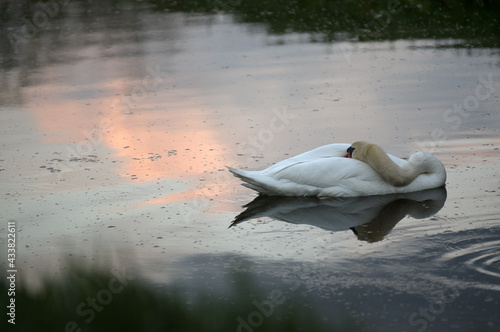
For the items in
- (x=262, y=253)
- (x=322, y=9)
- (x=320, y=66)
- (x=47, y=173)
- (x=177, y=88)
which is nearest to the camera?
(x=262, y=253)

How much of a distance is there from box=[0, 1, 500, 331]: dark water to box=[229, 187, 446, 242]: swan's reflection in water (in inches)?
1.2

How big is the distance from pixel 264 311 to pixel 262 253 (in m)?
1.12

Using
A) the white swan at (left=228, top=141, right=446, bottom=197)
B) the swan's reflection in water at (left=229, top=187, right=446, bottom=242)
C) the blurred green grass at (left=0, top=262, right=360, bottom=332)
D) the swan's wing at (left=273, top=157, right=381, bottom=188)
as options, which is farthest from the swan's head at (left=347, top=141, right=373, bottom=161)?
the blurred green grass at (left=0, top=262, right=360, bottom=332)

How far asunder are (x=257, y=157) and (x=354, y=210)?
187cm

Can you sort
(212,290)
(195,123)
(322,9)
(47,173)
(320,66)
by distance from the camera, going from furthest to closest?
1. (322,9)
2. (320,66)
3. (195,123)
4. (47,173)
5. (212,290)

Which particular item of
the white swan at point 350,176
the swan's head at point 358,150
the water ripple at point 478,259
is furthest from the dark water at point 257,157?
the swan's head at point 358,150

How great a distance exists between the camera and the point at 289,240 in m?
6.80

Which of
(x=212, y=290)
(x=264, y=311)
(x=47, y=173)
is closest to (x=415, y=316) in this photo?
(x=264, y=311)

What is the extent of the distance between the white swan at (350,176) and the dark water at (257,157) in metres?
0.14

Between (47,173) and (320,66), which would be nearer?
(47,173)

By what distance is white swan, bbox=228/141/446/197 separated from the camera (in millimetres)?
7859

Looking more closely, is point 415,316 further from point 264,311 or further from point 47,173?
point 47,173

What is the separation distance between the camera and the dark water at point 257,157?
5.79 m

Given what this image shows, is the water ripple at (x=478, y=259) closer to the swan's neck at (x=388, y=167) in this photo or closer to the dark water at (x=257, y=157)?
the dark water at (x=257, y=157)
